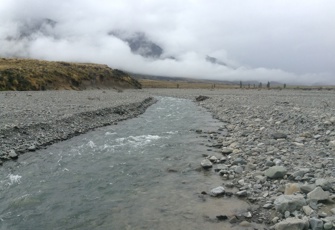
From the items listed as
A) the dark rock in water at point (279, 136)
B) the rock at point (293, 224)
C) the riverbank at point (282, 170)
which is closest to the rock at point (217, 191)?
the riverbank at point (282, 170)

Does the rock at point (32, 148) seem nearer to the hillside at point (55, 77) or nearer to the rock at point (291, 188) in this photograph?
the rock at point (291, 188)

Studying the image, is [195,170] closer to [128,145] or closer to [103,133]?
[128,145]

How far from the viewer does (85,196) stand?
37.3 feet

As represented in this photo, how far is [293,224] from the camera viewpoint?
7797mm

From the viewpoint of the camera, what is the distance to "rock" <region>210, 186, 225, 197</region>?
1107 cm

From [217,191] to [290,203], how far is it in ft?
9.37

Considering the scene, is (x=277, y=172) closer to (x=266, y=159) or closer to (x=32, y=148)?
(x=266, y=159)

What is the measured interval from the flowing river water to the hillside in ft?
196

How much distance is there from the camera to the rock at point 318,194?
9.02 metres

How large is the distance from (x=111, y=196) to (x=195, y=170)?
14.3 ft

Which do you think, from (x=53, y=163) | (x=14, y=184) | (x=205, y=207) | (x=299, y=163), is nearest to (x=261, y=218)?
(x=205, y=207)

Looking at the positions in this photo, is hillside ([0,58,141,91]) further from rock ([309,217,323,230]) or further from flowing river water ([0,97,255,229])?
rock ([309,217,323,230])

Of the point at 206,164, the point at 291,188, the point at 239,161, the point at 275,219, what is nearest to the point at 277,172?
the point at 291,188

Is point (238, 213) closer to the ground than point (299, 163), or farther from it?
closer to the ground
